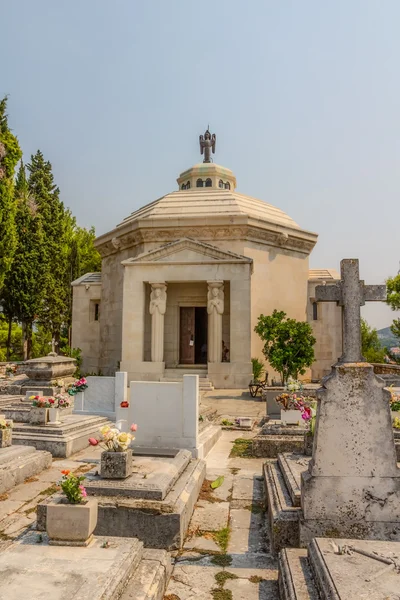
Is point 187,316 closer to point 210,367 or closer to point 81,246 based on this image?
point 210,367

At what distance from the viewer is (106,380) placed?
10758mm

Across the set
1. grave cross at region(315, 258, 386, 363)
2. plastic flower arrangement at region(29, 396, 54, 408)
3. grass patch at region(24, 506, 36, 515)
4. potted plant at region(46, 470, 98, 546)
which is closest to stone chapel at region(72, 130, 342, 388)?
plastic flower arrangement at region(29, 396, 54, 408)

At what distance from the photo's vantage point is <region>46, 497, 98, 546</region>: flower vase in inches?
153

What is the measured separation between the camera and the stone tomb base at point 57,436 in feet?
26.7

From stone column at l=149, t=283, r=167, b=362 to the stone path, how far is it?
1268cm

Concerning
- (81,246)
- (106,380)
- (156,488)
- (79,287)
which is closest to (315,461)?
(156,488)

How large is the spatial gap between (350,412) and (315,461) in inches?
21.7

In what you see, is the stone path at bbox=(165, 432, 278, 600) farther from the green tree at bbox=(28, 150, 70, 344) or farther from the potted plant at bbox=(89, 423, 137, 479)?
the green tree at bbox=(28, 150, 70, 344)

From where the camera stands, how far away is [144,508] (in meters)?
4.78

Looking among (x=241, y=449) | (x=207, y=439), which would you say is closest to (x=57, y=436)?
(x=207, y=439)

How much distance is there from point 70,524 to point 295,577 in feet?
6.08

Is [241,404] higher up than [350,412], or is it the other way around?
[350,412]

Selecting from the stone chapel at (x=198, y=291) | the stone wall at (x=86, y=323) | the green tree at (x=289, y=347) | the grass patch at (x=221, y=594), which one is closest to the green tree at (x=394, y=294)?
the stone chapel at (x=198, y=291)

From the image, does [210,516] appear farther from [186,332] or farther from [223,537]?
[186,332]
